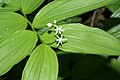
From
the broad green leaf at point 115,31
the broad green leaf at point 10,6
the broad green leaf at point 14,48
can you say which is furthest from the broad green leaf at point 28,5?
the broad green leaf at point 115,31

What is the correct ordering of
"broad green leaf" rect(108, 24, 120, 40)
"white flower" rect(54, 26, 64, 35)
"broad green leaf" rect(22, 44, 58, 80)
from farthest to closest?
"broad green leaf" rect(108, 24, 120, 40)
"white flower" rect(54, 26, 64, 35)
"broad green leaf" rect(22, 44, 58, 80)

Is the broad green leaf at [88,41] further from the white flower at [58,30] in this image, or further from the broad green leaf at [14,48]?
the broad green leaf at [14,48]

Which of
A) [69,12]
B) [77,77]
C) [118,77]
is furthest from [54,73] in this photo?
[118,77]

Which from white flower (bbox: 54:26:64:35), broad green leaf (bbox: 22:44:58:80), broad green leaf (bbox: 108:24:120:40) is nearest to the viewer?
broad green leaf (bbox: 22:44:58:80)

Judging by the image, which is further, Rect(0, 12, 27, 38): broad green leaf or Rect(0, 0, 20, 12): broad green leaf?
Rect(0, 0, 20, 12): broad green leaf

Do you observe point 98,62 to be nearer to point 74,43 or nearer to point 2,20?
point 74,43

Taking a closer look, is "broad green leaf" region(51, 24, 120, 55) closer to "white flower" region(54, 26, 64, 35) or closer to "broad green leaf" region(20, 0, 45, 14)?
"white flower" region(54, 26, 64, 35)

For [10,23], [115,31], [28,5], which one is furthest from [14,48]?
[115,31]

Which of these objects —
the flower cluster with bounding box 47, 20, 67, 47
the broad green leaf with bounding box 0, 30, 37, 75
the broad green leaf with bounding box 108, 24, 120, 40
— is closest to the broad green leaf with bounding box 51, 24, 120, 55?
the flower cluster with bounding box 47, 20, 67, 47
